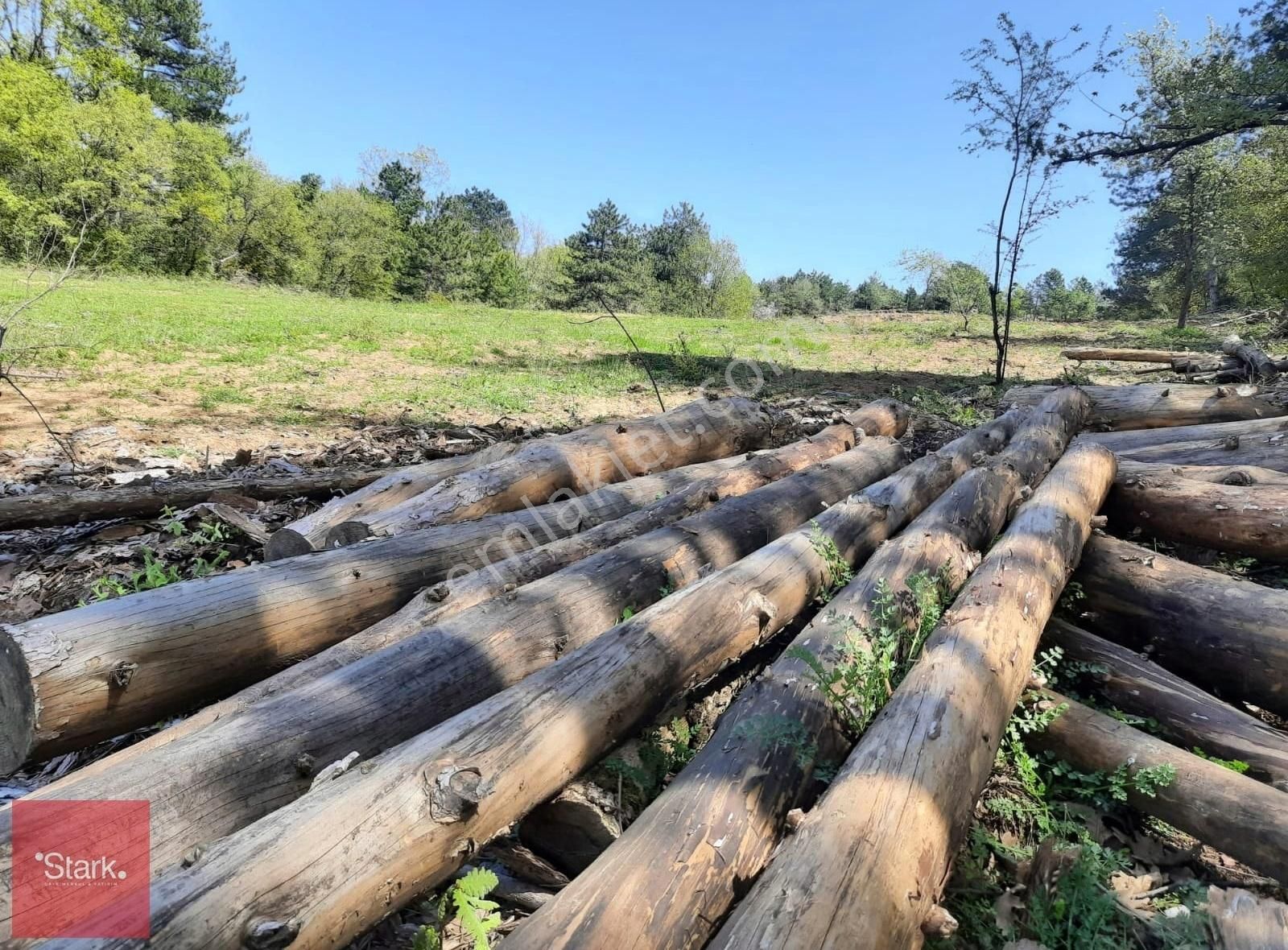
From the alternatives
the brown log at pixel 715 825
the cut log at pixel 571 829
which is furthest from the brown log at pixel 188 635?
the brown log at pixel 715 825

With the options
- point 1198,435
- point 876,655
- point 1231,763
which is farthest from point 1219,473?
point 876,655

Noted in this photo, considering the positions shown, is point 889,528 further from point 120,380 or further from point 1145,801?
point 120,380

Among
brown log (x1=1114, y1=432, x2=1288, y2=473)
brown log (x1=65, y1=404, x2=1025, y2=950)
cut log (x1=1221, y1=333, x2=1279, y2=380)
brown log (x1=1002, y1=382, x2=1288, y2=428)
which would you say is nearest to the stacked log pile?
brown log (x1=65, y1=404, x2=1025, y2=950)

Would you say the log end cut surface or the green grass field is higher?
the green grass field

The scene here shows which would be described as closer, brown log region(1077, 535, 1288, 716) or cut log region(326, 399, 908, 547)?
brown log region(1077, 535, 1288, 716)

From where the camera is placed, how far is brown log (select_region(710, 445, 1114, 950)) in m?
1.39

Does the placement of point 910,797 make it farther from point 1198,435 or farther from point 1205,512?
point 1198,435

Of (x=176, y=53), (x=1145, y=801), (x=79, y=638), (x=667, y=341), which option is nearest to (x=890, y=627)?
(x=1145, y=801)

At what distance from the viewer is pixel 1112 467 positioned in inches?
174

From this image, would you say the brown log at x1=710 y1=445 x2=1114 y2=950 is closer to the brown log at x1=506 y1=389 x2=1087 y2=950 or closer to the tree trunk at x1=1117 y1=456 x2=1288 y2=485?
the brown log at x1=506 y1=389 x2=1087 y2=950

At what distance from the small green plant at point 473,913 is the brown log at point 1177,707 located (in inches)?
95.4

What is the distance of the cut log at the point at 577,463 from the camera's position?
3.74m

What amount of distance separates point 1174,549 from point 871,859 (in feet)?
12.5

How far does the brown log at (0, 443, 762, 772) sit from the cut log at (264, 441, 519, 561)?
13.7 inches
